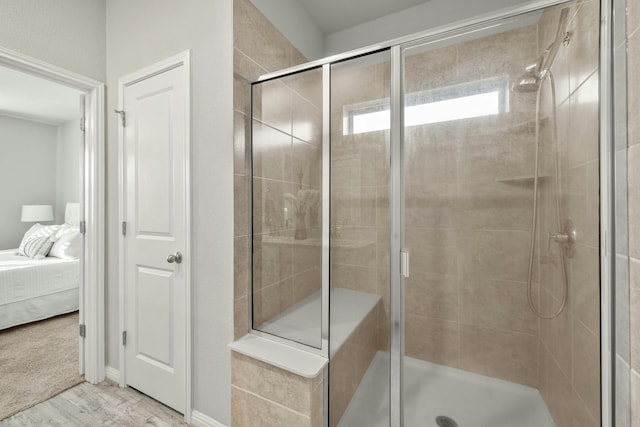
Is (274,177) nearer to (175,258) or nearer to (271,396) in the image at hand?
(175,258)

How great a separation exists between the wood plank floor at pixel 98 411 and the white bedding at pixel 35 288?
1824mm

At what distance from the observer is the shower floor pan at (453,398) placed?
1.19 m

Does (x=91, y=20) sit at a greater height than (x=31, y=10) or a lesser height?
greater

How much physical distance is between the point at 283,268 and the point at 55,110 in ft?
17.4

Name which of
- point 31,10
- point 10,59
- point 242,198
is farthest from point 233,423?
point 31,10

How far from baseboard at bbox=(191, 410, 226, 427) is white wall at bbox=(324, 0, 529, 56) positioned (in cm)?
294

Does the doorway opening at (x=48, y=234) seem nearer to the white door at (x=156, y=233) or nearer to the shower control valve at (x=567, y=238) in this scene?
the white door at (x=156, y=233)

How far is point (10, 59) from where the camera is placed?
1.52 m

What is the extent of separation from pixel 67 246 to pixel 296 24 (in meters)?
4.00

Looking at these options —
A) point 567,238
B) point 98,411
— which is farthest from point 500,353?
point 98,411

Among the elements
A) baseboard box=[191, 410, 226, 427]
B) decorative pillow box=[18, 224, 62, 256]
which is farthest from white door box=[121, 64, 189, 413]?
decorative pillow box=[18, 224, 62, 256]

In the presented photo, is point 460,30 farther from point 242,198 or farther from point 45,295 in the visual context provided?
point 45,295

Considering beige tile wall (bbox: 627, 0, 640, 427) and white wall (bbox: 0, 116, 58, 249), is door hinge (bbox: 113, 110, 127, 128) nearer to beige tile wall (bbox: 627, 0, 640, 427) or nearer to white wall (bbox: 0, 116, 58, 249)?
beige tile wall (bbox: 627, 0, 640, 427)

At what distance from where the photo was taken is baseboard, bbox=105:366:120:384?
1.88 m
